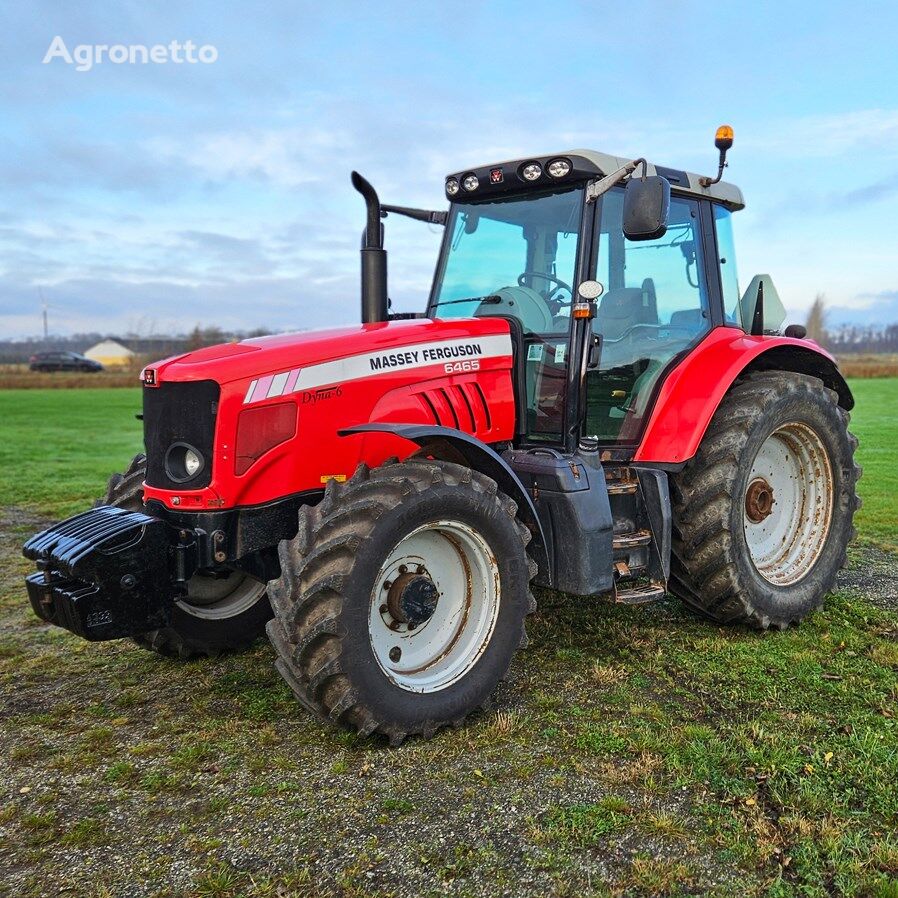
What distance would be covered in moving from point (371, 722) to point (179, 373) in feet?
5.62

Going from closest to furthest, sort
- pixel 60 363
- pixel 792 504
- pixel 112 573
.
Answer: pixel 112 573, pixel 792 504, pixel 60 363

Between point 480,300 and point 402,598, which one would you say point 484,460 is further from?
point 480,300

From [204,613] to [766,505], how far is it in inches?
131

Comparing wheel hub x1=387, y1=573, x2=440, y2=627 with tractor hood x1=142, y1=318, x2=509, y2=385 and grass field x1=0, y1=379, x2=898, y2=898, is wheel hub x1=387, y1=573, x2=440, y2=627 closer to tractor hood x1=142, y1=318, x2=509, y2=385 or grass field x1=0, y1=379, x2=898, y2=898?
Result: grass field x1=0, y1=379, x2=898, y2=898

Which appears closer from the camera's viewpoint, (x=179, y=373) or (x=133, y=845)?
(x=133, y=845)

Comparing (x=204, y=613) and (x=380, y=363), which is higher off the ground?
(x=380, y=363)

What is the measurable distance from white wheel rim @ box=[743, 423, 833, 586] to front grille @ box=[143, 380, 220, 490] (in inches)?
127

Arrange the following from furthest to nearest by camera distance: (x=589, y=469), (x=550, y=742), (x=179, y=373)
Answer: (x=589, y=469)
(x=179, y=373)
(x=550, y=742)

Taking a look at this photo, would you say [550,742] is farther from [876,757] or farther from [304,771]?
[876,757]

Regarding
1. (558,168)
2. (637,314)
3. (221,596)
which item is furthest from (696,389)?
(221,596)

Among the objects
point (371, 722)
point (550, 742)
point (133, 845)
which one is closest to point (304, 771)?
point (371, 722)

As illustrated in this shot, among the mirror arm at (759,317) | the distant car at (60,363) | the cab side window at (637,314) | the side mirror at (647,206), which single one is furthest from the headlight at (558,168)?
the distant car at (60,363)

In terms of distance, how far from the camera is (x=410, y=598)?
3.57 meters

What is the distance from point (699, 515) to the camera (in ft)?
15.0
